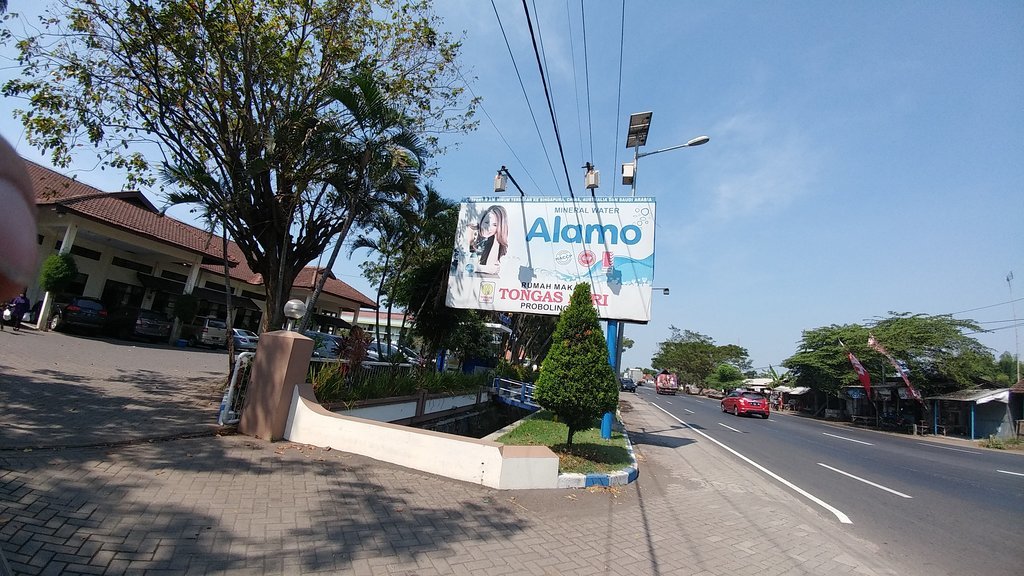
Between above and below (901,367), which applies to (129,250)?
below

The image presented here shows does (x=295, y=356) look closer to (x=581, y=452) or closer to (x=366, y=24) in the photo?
(x=581, y=452)

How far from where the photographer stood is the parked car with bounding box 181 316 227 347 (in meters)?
21.1

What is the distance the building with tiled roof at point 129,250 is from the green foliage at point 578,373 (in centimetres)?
1161

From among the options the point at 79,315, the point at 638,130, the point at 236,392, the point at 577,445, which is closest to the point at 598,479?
the point at 577,445

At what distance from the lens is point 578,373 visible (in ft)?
25.2

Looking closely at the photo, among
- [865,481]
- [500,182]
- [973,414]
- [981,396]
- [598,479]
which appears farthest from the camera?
[973,414]

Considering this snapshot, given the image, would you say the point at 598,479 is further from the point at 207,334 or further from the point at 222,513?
the point at 207,334

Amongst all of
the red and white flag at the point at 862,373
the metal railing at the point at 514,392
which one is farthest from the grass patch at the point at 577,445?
the red and white flag at the point at 862,373

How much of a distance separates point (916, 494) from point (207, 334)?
24.5 metres

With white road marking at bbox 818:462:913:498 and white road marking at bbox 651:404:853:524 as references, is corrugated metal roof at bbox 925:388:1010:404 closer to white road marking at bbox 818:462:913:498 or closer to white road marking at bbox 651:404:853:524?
white road marking at bbox 818:462:913:498

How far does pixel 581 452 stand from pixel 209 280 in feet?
76.7

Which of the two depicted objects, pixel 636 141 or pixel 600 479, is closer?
pixel 600 479

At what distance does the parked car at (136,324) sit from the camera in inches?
711

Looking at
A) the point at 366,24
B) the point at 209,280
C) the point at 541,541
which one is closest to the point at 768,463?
the point at 541,541
